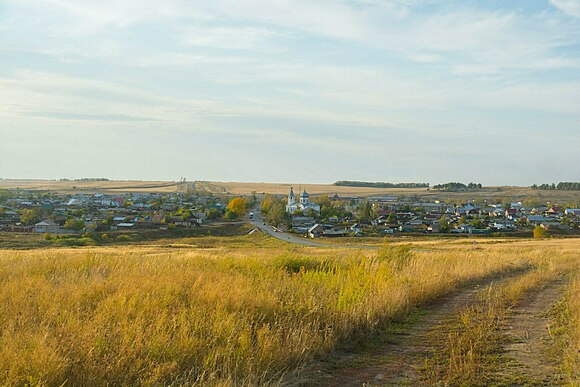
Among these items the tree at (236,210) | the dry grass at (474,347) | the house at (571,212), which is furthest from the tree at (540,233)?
the dry grass at (474,347)

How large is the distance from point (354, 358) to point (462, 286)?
750 cm

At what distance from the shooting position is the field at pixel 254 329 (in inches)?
235

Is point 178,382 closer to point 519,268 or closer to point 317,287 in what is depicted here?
point 317,287

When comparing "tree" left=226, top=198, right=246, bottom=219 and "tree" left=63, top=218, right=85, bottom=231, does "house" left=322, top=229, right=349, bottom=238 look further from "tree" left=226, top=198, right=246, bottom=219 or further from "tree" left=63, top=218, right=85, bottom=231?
"tree" left=63, top=218, right=85, bottom=231

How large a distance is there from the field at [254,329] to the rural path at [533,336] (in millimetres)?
84

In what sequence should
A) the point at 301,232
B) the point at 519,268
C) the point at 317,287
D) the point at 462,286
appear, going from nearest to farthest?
the point at 317,287, the point at 462,286, the point at 519,268, the point at 301,232

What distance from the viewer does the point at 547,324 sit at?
9.15 meters

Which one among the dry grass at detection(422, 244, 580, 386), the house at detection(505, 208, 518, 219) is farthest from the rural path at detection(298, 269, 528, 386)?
the house at detection(505, 208, 518, 219)

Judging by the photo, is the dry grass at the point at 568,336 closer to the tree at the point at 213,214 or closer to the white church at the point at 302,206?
the tree at the point at 213,214

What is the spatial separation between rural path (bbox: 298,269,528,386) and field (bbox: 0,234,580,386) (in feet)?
0.08

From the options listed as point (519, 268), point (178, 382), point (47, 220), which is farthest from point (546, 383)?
point (47, 220)

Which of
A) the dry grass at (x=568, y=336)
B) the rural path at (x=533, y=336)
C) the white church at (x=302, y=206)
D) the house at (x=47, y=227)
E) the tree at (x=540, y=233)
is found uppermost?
the dry grass at (x=568, y=336)

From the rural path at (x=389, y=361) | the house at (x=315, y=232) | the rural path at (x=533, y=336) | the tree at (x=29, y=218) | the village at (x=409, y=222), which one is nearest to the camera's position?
the rural path at (x=389, y=361)

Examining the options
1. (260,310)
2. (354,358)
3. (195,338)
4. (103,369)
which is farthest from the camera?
(260,310)
